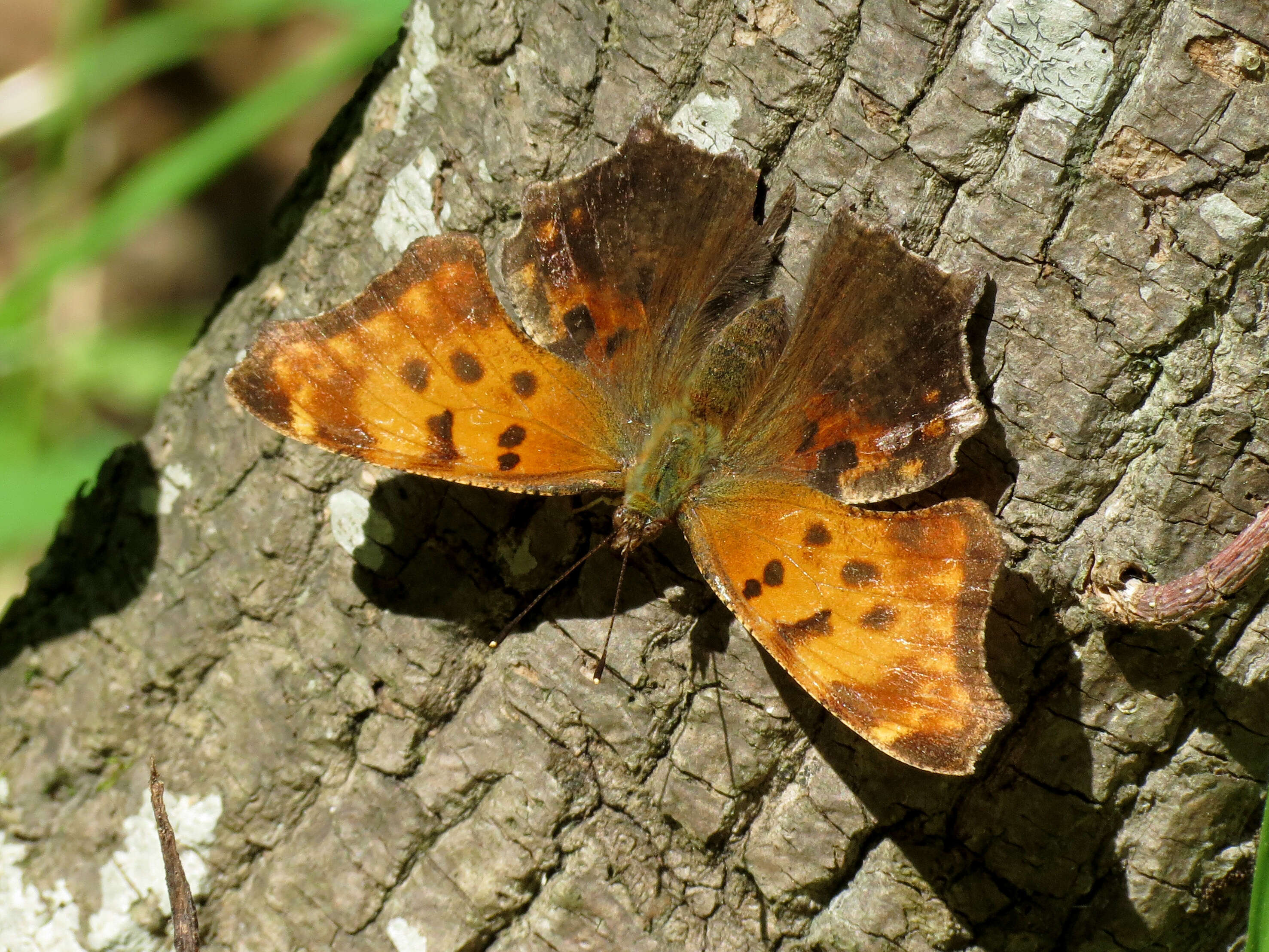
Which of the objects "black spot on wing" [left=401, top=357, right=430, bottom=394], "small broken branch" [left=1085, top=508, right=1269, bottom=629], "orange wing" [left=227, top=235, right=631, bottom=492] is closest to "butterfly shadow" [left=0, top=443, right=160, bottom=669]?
"orange wing" [left=227, top=235, right=631, bottom=492]

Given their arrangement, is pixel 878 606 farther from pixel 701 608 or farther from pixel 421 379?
pixel 421 379

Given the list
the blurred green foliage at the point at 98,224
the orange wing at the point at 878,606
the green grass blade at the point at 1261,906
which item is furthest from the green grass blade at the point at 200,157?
the green grass blade at the point at 1261,906

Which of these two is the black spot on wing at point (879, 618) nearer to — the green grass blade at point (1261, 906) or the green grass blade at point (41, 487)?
the green grass blade at point (1261, 906)

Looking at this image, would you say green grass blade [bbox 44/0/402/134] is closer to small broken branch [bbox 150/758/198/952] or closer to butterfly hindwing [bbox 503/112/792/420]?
butterfly hindwing [bbox 503/112/792/420]

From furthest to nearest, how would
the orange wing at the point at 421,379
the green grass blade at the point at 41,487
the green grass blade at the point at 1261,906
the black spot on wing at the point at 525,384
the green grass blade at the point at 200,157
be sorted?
the green grass blade at the point at 41,487 → the green grass blade at the point at 200,157 → the black spot on wing at the point at 525,384 → the orange wing at the point at 421,379 → the green grass blade at the point at 1261,906

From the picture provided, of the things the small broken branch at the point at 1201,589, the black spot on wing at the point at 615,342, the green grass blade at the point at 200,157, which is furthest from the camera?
the green grass blade at the point at 200,157

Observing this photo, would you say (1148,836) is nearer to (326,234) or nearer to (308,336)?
(308,336)

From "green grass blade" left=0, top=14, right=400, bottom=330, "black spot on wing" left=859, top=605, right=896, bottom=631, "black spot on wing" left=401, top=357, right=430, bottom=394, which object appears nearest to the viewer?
"black spot on wing" left=859, top=605, right=896, bottom=631

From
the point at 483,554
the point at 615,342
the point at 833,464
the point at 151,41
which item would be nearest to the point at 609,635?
the point at 483,554
